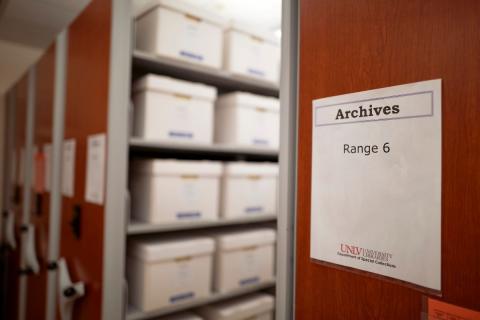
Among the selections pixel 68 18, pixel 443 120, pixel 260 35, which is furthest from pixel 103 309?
pixel 68 18

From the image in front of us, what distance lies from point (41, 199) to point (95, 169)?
0.86 m

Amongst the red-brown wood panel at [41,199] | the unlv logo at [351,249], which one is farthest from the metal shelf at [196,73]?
the unlv logo at [351,249]

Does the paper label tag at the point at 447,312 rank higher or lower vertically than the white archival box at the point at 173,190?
lower

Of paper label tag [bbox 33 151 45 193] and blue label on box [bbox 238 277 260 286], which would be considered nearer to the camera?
blue label on box [bbox 238 277 260 286]

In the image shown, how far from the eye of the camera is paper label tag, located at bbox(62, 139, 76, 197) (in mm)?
1505

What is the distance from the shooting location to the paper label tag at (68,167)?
4.94 feet

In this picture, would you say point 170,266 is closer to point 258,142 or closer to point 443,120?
point 258,142

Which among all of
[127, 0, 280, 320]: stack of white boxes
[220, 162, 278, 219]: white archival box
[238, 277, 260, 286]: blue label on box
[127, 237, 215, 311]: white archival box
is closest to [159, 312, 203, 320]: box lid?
[127, 0, 280, 320]: stack of white boxes

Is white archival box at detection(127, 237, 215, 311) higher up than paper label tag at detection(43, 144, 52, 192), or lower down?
lower down

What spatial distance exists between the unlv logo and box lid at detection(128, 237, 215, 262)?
1.00 meters

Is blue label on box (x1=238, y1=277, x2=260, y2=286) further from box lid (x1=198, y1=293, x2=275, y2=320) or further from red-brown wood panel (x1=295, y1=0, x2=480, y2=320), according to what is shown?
red-brown wood panel (x1=295, y1=0, x2=480, y2=320)

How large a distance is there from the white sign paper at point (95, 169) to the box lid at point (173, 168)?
0.77 feet

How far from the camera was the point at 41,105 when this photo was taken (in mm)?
1951

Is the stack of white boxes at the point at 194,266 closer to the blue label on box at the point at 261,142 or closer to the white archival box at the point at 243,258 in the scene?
the white archival box at the point at 243,258
